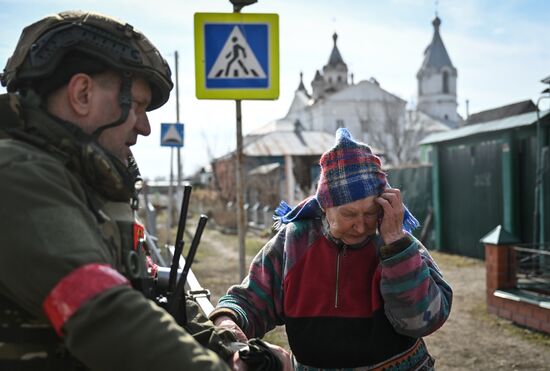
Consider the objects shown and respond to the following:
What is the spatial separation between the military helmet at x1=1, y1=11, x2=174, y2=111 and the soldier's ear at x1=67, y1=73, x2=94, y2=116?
60 millimetres

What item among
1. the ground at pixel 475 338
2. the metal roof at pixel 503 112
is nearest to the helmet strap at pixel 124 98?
the ground at pixel 475 338

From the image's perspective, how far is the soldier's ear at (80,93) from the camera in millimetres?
1459

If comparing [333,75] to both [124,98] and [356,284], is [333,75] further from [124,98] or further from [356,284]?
[124,98]

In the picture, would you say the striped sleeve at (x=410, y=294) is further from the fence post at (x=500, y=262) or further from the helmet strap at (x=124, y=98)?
the fence post at (x=500, y=262)

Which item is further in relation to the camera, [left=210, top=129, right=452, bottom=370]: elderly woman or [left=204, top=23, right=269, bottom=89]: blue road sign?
[left=204, top=23, right=269, bottom=89]: blue road sign

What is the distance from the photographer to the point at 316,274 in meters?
2.29

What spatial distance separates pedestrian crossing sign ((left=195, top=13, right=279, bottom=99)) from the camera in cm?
469

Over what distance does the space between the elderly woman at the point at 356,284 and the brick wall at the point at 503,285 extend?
15.3ft

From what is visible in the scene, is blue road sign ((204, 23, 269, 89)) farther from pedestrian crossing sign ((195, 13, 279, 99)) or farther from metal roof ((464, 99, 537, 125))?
metal roof ((464, 99, 537, 125))

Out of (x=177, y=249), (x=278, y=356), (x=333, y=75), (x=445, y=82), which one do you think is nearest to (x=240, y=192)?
(x=177, y=249)

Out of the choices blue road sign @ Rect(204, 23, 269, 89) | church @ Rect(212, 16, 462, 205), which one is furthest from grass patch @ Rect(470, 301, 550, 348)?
church @ Rect(212, 16, 462, 205)

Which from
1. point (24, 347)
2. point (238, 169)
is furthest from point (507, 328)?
point (24, 347)

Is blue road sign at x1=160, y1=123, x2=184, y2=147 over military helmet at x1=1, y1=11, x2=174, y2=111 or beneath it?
over

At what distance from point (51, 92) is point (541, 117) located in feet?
28.6
